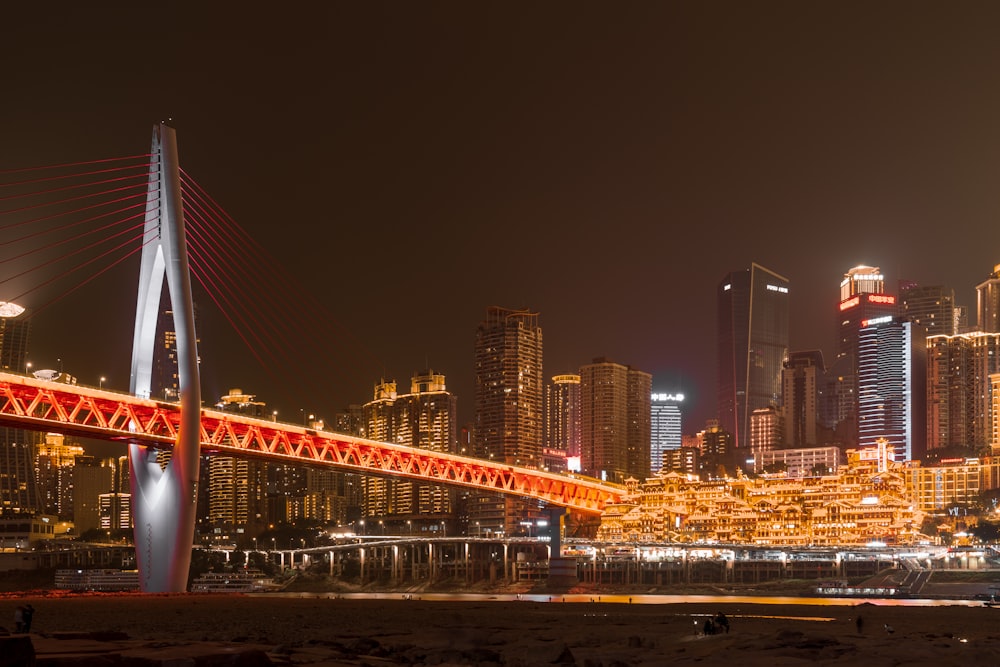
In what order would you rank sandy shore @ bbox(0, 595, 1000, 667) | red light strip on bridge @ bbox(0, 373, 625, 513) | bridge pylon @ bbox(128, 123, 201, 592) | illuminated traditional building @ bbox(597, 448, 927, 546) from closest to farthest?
sandy shore @ bbox(0, 595, 1000, 667) → bridge pylon @ bbox(128, 123, 201, 592) → red light strip on bridge @ bbox(0, 373, 625, 513) → illuminated traditional building @ bbox(597, 448, 927, 546)

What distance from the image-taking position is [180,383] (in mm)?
59344

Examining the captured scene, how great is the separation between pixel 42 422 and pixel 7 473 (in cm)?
12406

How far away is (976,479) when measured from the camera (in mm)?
171125

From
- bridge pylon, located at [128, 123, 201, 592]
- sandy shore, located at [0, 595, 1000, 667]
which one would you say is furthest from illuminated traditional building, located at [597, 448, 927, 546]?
bridge pylon, located at [128, 123, 201, 592]

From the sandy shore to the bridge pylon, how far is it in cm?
236

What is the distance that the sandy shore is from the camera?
29.2 metres

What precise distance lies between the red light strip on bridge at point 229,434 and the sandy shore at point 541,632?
29.5 ft

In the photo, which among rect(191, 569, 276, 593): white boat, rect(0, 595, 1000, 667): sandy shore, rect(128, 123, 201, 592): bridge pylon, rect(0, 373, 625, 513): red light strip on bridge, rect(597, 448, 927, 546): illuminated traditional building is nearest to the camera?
rect(0, 595, 1000, 667): sandy shore

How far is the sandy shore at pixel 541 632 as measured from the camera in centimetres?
2917

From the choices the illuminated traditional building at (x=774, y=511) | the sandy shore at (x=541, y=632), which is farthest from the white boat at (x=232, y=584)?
the sandy shore at (x=541, y=632)

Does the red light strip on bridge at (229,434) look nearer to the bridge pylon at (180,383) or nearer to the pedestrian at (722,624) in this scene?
the bridge pylon at (180,383)

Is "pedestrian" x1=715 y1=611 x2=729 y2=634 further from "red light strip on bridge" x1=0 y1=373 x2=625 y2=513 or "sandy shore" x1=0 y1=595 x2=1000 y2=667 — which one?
"red light strip on bridge" x1=0 y1=373 x2=625 y2=513

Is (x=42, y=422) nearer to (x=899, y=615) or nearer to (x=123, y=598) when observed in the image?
(x=123, y=598)

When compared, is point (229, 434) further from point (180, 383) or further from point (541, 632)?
point (541, 632)
